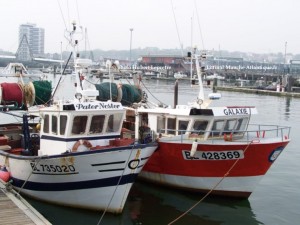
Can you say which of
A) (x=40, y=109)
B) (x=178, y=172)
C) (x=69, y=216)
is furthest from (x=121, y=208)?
(x=40, y=109)

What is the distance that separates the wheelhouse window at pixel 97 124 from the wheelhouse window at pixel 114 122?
271 millimetres

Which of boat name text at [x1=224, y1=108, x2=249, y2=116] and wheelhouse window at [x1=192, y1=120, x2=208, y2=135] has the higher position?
boat name text at [x1=224, y1=108, x2=249, y2=116]

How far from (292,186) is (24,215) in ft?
38.1

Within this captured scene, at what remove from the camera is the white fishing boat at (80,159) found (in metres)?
→ 14.0

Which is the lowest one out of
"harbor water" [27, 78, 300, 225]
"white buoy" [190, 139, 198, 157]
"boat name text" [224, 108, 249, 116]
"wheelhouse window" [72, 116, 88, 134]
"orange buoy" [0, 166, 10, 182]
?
"harbor water" [27, 78, 300, 225]

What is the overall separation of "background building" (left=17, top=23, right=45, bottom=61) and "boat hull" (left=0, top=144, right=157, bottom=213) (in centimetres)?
14714

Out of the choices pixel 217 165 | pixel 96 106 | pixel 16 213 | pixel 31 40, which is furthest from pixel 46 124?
pixel 31 40

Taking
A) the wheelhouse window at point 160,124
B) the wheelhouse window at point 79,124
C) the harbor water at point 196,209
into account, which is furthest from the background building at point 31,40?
the wheelhouse window at point 79,124

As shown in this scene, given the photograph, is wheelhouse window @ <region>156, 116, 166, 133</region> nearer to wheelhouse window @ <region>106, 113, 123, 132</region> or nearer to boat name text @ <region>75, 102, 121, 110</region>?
wheelhouse window @ <region>106, 113, 123, 132</region>

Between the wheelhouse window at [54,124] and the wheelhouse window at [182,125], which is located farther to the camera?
the wheelhouse window at [182,125]

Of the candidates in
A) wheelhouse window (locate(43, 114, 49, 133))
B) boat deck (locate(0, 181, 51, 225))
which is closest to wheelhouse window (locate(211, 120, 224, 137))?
wheelhouse window (locate(43, 114, 49, 133))

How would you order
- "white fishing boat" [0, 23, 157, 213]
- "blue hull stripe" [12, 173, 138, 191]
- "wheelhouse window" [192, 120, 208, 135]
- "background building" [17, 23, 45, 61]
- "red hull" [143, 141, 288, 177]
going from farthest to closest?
1. "background building" [17, 23, 45, 61]
2. "wheelhouse window" [192, 120, 208, 135]
3. "red hull" [143, 141, 288, 177]
4. "blue hull stripe" [12, 173, 138, 191]
5. "white fishing boat" [0, 23, 157, 213]

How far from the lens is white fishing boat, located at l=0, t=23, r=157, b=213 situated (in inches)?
552

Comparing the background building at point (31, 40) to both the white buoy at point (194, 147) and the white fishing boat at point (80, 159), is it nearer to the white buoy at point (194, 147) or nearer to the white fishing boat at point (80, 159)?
the white fishing boat at point (80, 159)
